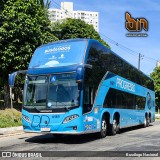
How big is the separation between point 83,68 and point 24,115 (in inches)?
114

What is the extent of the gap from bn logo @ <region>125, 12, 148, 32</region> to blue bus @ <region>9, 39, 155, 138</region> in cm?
1044

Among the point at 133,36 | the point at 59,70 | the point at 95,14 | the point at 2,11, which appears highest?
the point at 95,14

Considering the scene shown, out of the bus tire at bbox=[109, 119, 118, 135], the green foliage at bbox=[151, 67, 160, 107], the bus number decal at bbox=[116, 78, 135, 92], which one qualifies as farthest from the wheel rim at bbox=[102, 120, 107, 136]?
the green foliage at bbox=[151, 67, 160, 107]

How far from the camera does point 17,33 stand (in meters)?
25.3

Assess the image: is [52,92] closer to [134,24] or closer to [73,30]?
[134,24]

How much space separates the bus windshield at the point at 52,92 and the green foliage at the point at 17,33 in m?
12.1

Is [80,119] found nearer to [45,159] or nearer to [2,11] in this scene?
[45,159]

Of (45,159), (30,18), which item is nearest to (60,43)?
(45,159)

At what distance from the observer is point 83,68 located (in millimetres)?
13203

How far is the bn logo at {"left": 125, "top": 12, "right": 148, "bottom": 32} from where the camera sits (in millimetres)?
26422

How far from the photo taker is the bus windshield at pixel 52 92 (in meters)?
13.0

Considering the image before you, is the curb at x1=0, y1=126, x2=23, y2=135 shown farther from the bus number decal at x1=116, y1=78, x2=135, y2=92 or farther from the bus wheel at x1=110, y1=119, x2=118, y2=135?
the bus number decal at x1=116, y1=78, x2=135, y2=92

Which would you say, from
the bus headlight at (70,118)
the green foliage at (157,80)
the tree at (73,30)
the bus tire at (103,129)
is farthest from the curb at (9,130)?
the green foliage at (157,80)

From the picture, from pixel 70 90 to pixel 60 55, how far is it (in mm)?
1725
